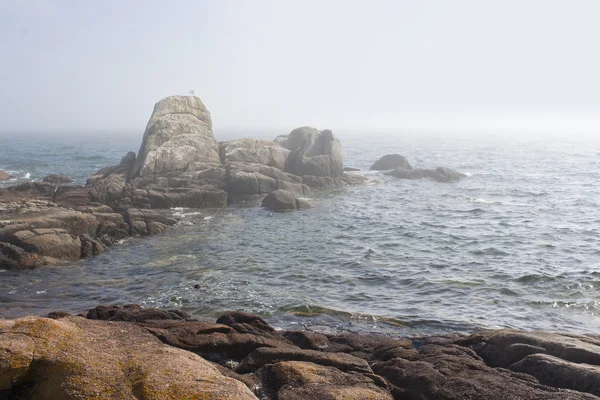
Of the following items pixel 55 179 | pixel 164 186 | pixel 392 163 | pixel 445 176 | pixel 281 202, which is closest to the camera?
pixel 281 202

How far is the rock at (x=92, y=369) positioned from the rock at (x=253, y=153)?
38507 millimetres

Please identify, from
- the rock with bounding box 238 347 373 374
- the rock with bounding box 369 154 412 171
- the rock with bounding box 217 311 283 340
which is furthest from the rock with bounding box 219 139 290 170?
the rock with bounding box 238 347 373 374

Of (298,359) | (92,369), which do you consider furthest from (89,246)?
(92,369)

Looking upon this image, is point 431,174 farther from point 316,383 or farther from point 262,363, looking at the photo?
point 316,383

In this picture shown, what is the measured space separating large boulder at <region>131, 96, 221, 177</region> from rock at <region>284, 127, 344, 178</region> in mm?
8707

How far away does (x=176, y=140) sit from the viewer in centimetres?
4488

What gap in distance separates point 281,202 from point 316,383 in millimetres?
29661

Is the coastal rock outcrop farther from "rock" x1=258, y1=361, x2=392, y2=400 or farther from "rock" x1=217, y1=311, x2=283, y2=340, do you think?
"rock" x1=258, y1=361, x2=392, y2=400

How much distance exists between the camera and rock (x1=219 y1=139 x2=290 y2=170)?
47.8 meters

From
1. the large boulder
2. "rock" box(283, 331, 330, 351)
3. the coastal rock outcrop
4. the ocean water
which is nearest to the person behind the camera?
"rock" box(283, 331, 330, 351)

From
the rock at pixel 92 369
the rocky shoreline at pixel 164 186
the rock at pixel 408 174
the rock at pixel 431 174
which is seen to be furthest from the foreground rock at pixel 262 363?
the rock at pixel 408 174

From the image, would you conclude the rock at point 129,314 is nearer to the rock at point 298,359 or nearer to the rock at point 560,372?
the rock at point 298,359

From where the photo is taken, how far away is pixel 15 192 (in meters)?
39.4

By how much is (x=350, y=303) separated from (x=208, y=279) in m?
6.87
